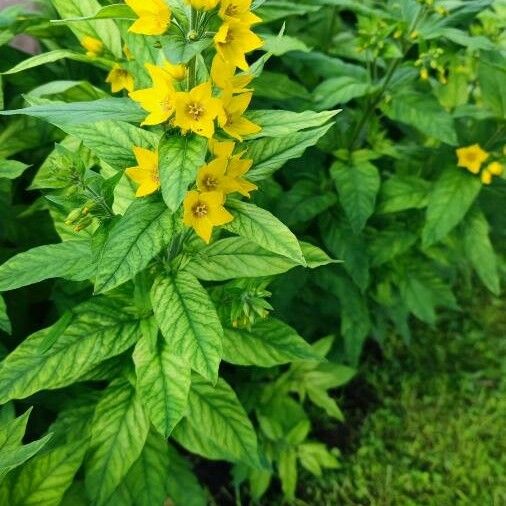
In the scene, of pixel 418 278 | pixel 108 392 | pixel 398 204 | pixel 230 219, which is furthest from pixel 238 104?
pixel 418 278

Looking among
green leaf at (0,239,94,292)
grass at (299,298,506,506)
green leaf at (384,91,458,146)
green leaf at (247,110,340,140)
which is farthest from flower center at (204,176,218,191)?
grass at (299,298,506,506)

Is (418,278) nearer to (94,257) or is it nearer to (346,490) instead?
(346,490)

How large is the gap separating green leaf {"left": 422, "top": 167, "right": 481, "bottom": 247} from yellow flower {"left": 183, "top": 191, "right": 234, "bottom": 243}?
87 cm

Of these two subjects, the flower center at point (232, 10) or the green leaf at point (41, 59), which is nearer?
the flower center at point (232, 10)

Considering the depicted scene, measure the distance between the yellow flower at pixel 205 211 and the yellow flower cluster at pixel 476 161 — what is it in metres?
1.01

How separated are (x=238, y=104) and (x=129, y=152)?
0.24m

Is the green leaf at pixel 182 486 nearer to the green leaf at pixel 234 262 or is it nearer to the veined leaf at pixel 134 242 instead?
the green leaf at pixel 234 262

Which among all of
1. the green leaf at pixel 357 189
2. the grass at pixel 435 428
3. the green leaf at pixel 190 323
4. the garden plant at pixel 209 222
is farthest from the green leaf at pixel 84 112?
the grass at pixel 435 428

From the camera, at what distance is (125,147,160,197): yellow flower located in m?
1.09

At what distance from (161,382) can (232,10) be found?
76 cm

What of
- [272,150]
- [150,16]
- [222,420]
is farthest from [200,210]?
[222,420]

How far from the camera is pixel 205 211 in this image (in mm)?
1130

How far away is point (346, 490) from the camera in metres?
2.24

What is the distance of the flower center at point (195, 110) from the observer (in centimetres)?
102
